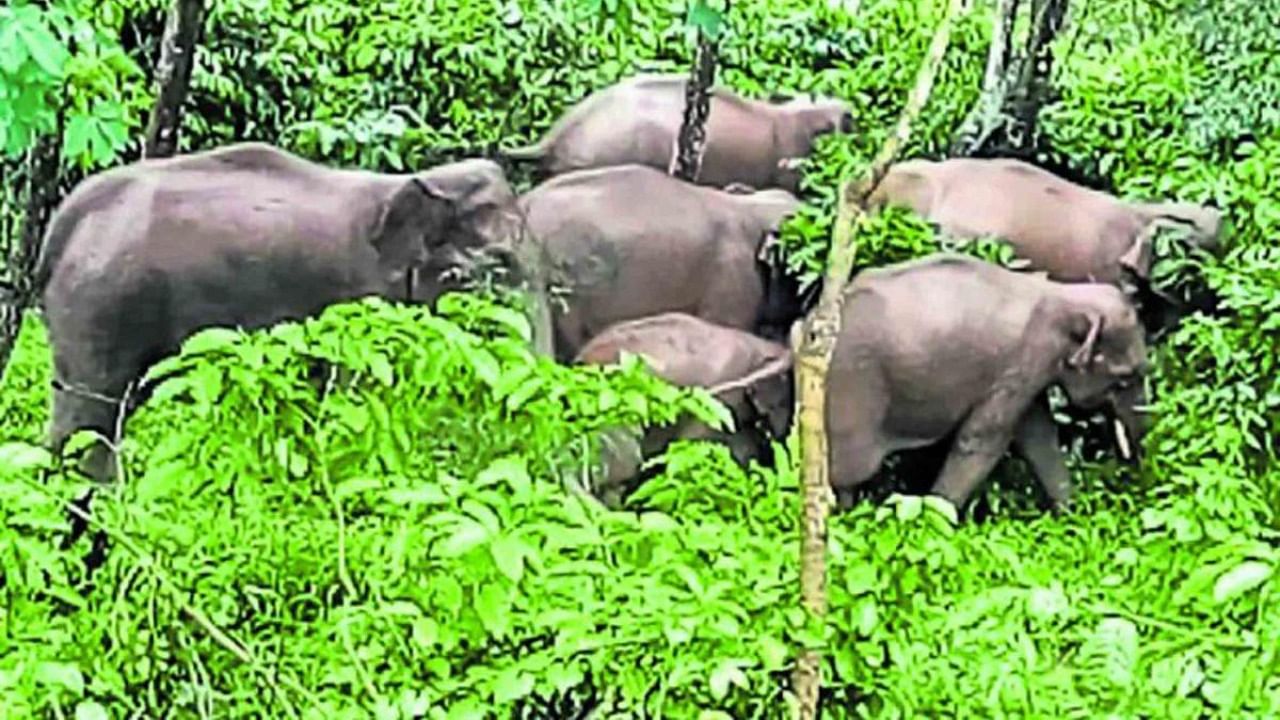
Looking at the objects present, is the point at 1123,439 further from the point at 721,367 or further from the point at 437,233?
the point at 437,233

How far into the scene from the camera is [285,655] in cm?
124

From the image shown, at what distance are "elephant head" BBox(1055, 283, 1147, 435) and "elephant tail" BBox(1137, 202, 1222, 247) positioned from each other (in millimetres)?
328

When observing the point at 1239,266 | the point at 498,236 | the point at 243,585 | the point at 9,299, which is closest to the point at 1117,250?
the point at 1239,266

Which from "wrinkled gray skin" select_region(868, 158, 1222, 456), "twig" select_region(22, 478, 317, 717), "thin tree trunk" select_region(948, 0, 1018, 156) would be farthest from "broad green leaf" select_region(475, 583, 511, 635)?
"thin tree trunk" select_region(948, 0, 1018, 156)

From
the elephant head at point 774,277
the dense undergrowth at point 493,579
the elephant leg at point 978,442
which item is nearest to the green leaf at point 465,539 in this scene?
the dense undergrowth at point 493,579

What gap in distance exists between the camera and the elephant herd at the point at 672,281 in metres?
2.86

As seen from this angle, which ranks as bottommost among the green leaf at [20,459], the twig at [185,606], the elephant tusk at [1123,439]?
the elephant tusk at [1123,439]

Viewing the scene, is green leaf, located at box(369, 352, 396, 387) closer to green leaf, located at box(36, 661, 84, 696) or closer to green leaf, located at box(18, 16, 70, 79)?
green leaf, located at box(36, 661, 84, 696)

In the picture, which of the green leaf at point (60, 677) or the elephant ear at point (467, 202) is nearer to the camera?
the green leaf at point (60, 677)

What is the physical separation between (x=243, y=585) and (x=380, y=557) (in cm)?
14

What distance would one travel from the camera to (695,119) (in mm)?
4230

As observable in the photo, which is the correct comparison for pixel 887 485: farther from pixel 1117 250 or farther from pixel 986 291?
pixel 1117 250

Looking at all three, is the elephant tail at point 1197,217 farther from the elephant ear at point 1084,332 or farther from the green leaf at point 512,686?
the green leaf at point 512,686

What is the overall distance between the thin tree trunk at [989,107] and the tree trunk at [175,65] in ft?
7.46
